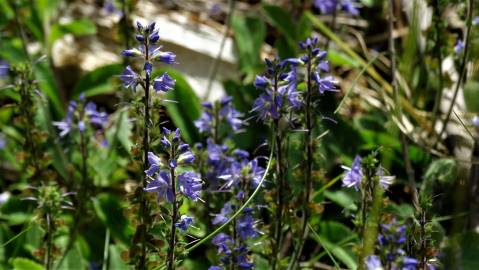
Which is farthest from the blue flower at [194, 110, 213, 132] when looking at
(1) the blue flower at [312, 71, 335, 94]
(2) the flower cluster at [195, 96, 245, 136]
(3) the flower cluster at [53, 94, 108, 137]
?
(1) the blue flower at [312, 71, 335, 94]

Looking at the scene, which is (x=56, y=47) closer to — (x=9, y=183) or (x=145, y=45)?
(x=9, y=183)

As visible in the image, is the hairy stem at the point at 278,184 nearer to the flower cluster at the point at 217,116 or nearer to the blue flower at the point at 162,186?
the blue flower at the point at 162,186

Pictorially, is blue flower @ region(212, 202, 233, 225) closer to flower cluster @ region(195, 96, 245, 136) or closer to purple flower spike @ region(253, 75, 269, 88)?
purple flower spike @ region(253, 75, 269, 88)

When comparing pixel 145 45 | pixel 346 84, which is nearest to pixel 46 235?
pixel 145 45

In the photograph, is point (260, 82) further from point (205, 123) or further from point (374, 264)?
point (205, 123)

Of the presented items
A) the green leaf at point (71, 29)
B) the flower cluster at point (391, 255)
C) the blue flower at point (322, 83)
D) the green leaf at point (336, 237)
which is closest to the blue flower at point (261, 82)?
the blue flower at point (322, 83)

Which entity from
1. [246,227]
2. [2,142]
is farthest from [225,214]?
[2,142]
